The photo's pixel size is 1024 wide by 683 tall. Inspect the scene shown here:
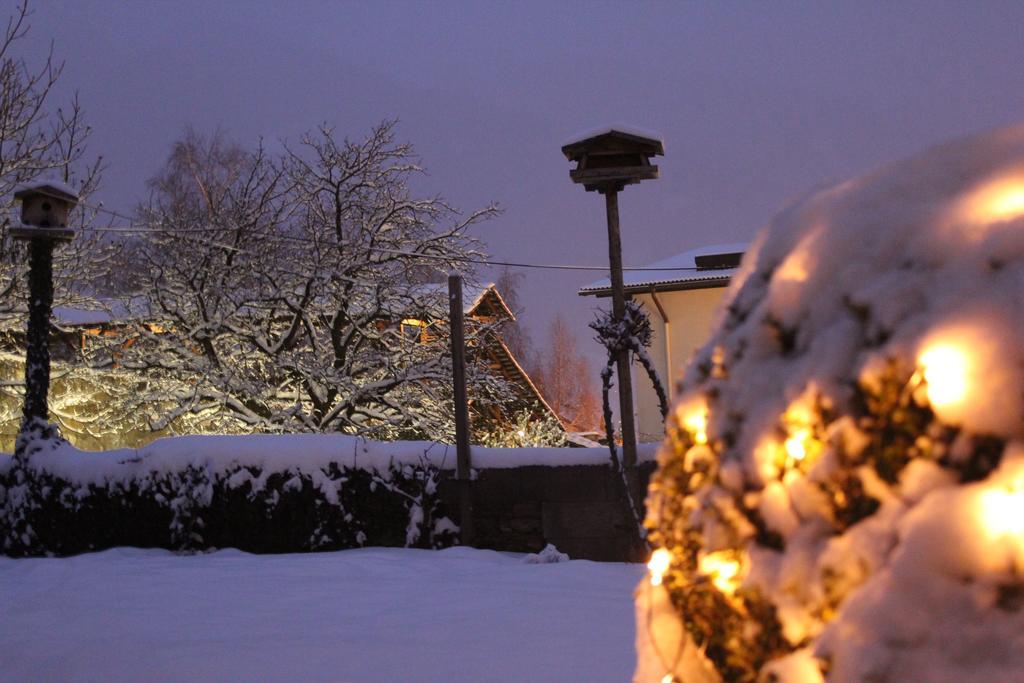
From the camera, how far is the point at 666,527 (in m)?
1.50

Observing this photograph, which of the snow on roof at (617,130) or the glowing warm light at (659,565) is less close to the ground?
the snow on roof at (617,130)

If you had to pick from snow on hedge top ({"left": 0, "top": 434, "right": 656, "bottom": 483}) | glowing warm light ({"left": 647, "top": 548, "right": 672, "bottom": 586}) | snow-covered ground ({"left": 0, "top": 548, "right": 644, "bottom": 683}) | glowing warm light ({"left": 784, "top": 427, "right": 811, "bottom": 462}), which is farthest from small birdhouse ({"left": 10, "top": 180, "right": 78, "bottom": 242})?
glowing warm light ({"left": 784, "top": 427, "right": 811, "bottom": 462})

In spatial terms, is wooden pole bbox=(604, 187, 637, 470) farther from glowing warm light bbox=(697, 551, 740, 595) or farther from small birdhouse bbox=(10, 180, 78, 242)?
small birdhouse bbox=(10, 180, 78, 242)

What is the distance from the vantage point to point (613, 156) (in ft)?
22.8

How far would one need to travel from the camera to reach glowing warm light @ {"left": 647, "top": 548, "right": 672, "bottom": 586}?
1480 mm

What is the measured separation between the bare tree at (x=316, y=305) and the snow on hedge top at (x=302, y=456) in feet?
17.0

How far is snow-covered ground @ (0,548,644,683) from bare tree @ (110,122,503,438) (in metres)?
6.72

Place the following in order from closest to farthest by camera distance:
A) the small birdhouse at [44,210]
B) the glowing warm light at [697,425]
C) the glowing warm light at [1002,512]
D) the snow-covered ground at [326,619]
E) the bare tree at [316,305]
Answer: the glowing warm light at [1002,512], the glowing warm light at [697,425], the snow-covered ground at [326,619], the small birdhouse at [44,210], the bare tree at [316,305]

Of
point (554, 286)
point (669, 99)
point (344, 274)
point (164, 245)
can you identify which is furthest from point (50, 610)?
point (669, 99)

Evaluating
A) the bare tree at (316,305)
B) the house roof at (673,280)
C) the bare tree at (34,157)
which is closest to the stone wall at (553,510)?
the bare tree at (316,305)

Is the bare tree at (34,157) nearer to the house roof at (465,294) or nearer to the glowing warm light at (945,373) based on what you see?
the house roof at (465,294)

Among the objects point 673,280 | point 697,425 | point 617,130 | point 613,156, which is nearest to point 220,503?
point 613,156

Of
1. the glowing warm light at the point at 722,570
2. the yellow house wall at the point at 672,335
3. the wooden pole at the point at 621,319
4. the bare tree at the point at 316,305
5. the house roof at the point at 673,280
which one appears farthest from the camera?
the yellow house wall at the point at 672,335

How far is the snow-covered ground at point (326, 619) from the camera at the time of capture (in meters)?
3.54
